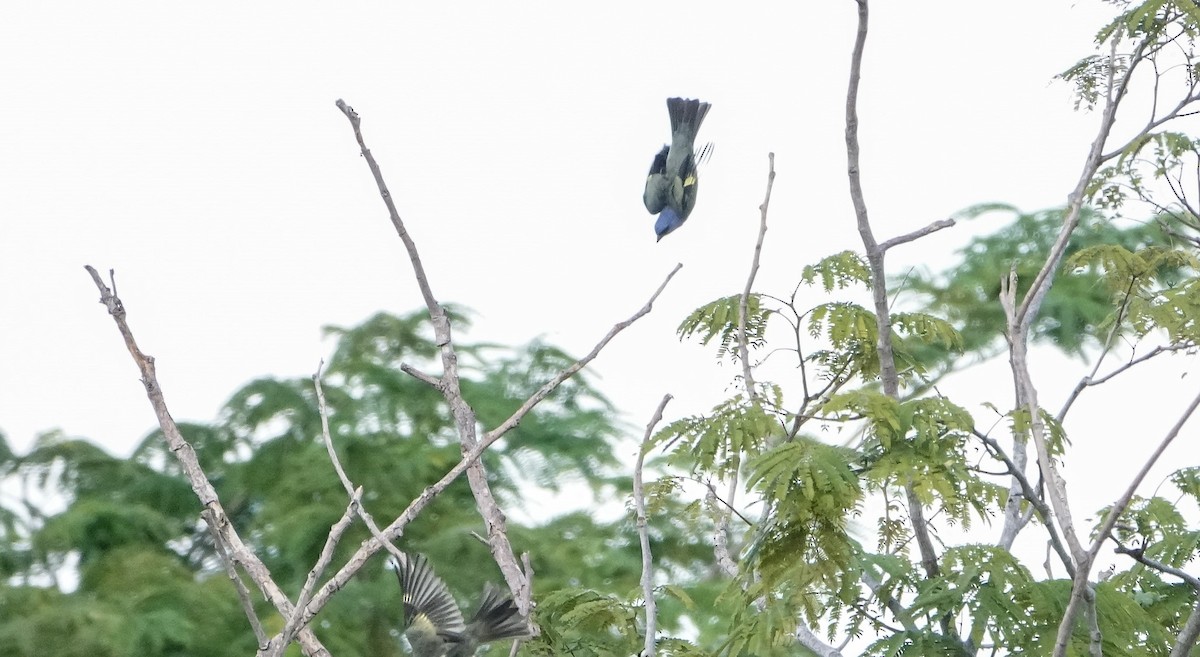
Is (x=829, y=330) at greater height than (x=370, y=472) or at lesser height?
lesser

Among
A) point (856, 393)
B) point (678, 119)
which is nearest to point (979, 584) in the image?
point (856, 393)

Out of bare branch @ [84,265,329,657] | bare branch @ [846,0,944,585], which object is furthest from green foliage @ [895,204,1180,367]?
bare branch @ [84,265,329,657]

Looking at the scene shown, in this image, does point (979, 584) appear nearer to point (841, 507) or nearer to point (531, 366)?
point (841, 507)

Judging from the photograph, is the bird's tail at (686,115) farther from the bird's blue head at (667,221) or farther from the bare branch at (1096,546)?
the bare branch at (1096,546)

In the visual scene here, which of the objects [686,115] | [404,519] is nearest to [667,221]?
[686,115]

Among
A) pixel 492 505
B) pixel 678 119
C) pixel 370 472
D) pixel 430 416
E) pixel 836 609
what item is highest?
pixel 678 119

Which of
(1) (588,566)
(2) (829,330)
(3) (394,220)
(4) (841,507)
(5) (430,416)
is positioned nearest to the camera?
(4) (841,507)

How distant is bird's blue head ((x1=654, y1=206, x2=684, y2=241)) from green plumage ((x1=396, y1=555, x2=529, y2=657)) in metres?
2.70

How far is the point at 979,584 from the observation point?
11.4 ft

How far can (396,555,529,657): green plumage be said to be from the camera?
12.0 ft

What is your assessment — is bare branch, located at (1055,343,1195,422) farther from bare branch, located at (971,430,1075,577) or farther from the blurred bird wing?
the blurred bird wing

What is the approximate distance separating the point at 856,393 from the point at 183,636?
4276mm

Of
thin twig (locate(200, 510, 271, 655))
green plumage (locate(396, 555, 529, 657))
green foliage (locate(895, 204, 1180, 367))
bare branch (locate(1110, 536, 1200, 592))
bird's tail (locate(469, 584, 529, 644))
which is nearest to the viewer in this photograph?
thin twig (locate(200, 510, 271, 655))

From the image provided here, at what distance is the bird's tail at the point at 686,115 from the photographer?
244 inches
